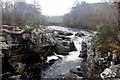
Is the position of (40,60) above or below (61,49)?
below

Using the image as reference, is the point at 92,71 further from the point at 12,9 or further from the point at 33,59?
the point at 12,9

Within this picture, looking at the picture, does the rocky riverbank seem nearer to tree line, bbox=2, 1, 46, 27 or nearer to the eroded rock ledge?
the eroded rock ledge

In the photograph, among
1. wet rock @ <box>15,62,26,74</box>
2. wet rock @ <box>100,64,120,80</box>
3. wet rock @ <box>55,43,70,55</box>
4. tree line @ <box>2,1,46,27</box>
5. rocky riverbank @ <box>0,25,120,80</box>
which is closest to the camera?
wet rock @ <box>100,64,120,80</box>

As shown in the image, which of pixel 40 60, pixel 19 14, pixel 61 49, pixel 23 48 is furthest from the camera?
pixel 19 14

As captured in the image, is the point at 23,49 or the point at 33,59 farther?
the point at 33,59

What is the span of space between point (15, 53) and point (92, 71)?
516 cm

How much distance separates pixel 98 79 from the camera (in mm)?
9859

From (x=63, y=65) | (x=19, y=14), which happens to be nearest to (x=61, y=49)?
(x=63, y=65)

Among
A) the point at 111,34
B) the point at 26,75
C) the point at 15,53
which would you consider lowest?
the point at 26,75

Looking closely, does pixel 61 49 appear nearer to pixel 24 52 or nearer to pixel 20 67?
pixel 24 52

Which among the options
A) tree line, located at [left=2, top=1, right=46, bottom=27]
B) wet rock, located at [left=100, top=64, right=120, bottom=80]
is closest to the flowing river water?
wet rock, located at [left=100, top=64, right=120, bottom=80]

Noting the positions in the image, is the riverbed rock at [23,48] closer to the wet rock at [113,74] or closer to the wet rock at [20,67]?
the wet rock at [20,67]

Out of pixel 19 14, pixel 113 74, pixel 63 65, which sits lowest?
pixel 63 65

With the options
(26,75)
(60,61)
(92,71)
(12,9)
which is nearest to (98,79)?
(92,71)
